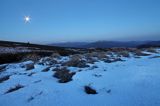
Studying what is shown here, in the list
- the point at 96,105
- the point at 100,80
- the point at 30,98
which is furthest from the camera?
the point at 100,80

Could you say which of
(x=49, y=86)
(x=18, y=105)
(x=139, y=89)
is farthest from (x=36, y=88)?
(x=139, y=89)

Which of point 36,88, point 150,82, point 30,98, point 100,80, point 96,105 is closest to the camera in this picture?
point 96,105

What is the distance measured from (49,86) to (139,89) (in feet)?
11.1

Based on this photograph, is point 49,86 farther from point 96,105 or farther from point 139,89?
point 139,89

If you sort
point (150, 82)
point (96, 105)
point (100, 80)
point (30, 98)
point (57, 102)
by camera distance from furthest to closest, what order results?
point (100, 80), point (150, 82), point (30, 98), point (57, 102), point (96, 105)

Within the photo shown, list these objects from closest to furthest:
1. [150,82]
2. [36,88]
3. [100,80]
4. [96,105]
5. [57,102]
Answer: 1. [96,105]
2. [57,102]
3. [150,82]
4. [36,88]
5. [100,80]

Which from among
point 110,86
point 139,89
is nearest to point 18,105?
point 110,86

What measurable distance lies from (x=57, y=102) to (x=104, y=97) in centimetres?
147

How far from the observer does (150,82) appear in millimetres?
5418

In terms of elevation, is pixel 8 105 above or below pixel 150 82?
below

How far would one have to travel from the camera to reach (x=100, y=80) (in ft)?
20.7

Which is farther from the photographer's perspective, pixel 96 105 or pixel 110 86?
pixel 110 86

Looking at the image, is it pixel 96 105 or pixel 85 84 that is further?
pixel 85 84

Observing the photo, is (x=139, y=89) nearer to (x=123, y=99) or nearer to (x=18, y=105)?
(x=123, y=99)
